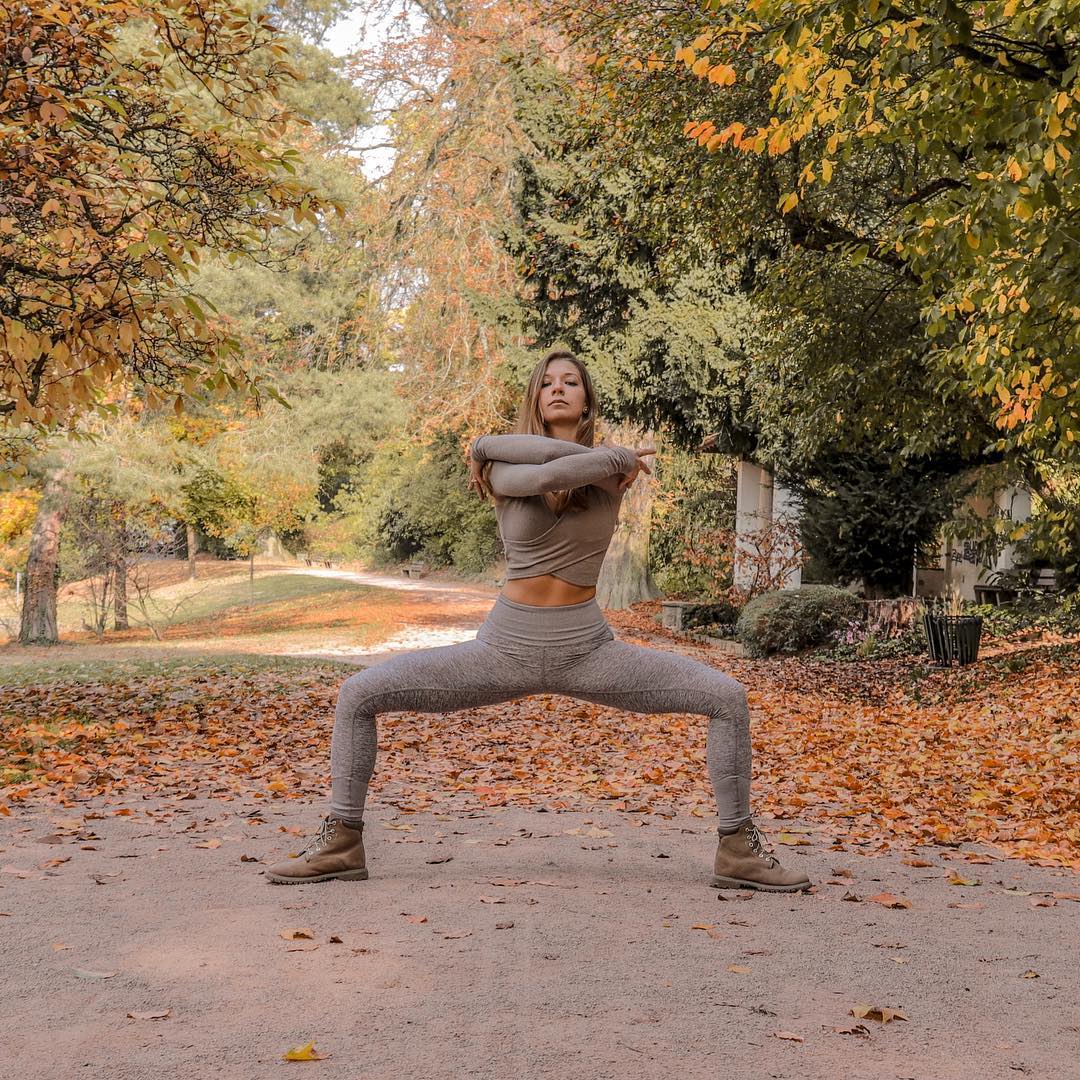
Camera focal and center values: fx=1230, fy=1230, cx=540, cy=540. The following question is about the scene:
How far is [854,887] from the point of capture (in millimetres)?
5027

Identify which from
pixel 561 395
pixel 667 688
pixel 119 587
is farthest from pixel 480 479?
pixel 119 587

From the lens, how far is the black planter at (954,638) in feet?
51.3

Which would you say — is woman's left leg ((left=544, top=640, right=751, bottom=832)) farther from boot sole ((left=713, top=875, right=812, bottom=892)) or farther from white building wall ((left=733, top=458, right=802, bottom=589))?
white building wall ((left=733, top=458, right=802, bottom=589))

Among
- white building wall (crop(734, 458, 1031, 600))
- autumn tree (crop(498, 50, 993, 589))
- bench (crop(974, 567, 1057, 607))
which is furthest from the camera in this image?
white building wall (crop(734, 458, 1031, 600))

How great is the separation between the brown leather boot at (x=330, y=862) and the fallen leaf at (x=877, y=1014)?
204 centimetres

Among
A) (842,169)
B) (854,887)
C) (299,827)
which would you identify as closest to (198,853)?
(299,827)

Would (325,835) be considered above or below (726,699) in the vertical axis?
below

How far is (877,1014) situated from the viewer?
Result: 11.2 ft

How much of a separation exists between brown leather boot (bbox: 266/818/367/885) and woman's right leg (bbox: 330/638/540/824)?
0.33 feet

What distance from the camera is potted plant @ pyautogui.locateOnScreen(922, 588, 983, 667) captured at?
51.3 ft

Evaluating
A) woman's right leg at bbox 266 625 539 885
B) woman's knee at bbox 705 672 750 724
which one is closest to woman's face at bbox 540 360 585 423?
woman's right leg at bbox 266 625 539 885

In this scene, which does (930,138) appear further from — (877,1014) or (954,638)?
(954,638)

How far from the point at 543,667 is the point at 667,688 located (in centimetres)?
47

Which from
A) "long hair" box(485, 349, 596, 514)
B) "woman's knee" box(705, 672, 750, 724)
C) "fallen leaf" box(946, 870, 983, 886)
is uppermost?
"long hair" box(485, 349, 596, 514)
